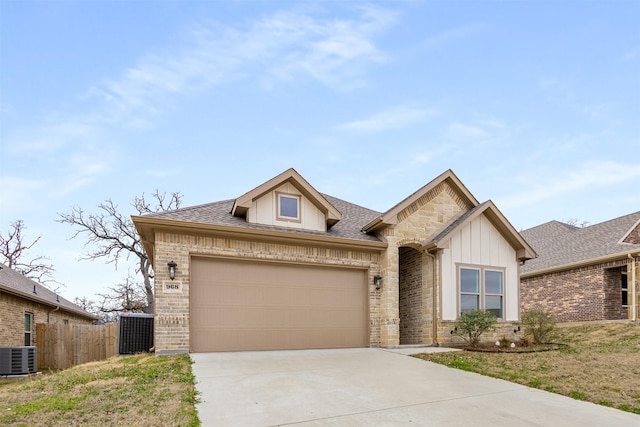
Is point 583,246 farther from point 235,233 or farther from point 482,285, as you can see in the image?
point 235,233

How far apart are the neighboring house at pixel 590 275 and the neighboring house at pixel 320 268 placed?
5.99 metres

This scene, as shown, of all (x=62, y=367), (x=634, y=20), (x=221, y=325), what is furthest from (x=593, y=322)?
(x=62, y=367)

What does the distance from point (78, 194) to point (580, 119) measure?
26.4 metres

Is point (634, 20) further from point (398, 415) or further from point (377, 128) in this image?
point (398, 415)

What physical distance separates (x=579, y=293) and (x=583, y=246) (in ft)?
8.87

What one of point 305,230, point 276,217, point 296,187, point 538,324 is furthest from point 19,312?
point 538,324

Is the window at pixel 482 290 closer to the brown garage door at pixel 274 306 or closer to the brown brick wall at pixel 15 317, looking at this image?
the brown garage door at pixel 274 306

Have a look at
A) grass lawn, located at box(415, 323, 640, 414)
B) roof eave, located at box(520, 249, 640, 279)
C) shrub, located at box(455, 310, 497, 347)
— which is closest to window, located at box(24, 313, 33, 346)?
grass lawn, located at box(415, 323, 640, 414)

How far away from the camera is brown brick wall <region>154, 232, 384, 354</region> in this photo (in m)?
10.4

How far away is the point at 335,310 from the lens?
12.6 metres

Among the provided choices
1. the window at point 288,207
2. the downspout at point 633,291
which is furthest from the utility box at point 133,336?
the downspout at point 633,291

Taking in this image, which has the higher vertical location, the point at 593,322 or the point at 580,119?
the point at 580,119

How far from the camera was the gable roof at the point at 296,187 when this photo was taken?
12.0 meters

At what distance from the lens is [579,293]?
19094 mm
